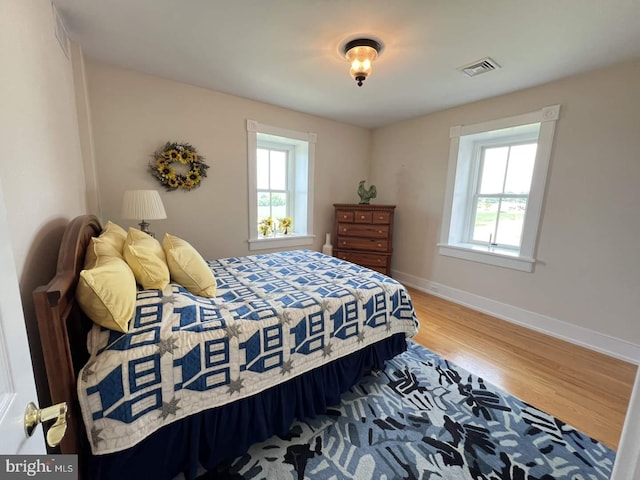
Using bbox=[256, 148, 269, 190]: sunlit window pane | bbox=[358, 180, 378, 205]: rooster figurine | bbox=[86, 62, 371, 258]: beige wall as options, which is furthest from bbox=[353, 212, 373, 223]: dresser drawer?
bbox=[256, 148, 269, 190]: sunlit window pane

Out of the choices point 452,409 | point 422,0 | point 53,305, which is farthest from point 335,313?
point 422,0

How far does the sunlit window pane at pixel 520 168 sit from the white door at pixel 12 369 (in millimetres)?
3708

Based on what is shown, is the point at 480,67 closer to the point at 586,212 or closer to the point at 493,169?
the point at 493,169

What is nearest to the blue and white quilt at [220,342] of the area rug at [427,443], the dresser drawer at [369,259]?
the area rug at [427,443]

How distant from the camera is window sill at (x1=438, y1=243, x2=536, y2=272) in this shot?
9.20ft

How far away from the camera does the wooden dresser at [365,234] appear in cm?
365

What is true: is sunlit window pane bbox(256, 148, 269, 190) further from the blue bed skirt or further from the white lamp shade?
the blue bed skirt

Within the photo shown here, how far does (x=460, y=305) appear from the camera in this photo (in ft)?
10.9

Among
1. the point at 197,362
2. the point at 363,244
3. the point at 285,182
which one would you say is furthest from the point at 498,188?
the point at 197,362

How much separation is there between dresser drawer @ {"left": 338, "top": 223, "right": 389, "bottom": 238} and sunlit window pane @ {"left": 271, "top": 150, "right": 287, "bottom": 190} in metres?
1.04

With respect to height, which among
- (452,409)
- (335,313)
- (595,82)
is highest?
A: (595,82)

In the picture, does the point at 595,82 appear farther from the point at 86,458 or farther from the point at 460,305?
the point at 86,458

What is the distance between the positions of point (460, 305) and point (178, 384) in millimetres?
3248

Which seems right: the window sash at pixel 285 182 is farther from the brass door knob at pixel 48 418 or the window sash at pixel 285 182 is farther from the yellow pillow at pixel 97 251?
→ the brass door knob at pixel 48 418
